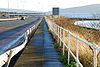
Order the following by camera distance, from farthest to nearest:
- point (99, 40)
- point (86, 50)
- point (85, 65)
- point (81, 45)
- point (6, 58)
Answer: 1. point (99, 40)
2. point (81, 45)
3. point (86, 50)
4. point (6, 58)
5. point (85, 65)

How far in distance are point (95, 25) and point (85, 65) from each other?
36.5 feet


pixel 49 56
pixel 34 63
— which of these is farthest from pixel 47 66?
pixel 49 56

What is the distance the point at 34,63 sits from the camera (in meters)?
12.8

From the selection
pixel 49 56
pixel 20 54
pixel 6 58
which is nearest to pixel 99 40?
pixel 49 56

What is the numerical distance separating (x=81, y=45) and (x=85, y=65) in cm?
292

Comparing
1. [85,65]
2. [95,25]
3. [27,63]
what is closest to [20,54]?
[27,63]

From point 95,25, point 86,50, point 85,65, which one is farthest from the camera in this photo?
point 95,25

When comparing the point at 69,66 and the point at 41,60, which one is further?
the point at 41,60

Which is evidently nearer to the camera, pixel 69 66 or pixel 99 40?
pixel 69 66

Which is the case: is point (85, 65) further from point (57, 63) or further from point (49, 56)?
point (49, 56)

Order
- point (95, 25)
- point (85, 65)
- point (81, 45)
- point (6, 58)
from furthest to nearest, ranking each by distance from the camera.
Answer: point (95, 25) < point (81, 45) < point (6, 58) < point (85, 65)

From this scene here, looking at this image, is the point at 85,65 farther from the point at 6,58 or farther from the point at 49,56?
the point at 49,56

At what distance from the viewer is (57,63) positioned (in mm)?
12930

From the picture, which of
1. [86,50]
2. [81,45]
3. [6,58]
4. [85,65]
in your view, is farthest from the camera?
[81,45]
